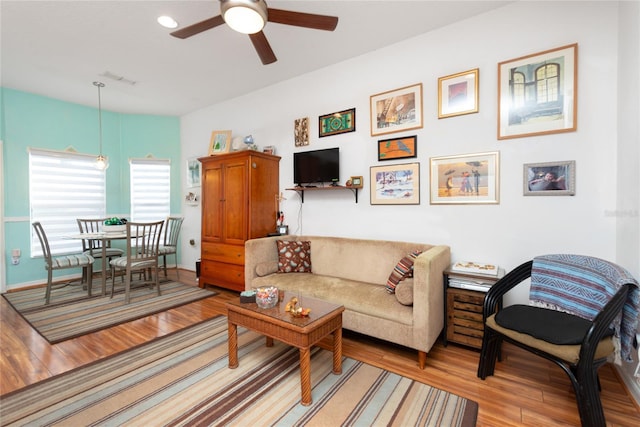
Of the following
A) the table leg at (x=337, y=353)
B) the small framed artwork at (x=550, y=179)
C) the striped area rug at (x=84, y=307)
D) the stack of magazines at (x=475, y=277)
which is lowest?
the striped area rug at (x=84, y=307)

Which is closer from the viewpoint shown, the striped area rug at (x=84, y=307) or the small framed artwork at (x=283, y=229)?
the striped area rug at (x=84, y=307)

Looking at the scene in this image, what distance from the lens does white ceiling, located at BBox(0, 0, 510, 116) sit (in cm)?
242

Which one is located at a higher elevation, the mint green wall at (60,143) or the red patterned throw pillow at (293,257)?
the mint green wall at (60,143)

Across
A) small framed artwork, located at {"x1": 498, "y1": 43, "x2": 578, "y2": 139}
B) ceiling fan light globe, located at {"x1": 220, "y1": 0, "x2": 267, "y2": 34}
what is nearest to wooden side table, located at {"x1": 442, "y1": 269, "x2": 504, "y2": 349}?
small framed artwork, located at {"x1": 498, "y1": 43, "x2": 578, "y2": 139}

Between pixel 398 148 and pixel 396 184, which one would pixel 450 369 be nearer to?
pixel 396 184

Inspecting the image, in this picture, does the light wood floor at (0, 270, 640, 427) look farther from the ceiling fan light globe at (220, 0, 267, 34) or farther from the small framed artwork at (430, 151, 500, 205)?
the ceiling fan light globe at (220, 0, 267, 34)

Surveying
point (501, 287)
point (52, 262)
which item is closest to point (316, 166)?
point (501, 287)

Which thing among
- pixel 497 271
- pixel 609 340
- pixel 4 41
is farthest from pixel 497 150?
pixel 4 41

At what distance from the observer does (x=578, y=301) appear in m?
1.77

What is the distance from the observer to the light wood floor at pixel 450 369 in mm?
1580

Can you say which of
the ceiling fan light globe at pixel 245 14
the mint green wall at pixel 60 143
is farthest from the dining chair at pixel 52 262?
the ceiling fan light globe at pixel 245 14

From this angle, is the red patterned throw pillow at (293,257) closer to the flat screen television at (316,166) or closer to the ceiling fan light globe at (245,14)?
the flat screen television at (316,166)

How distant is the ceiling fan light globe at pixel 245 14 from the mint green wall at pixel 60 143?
420cm

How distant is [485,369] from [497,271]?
29.2 inches
